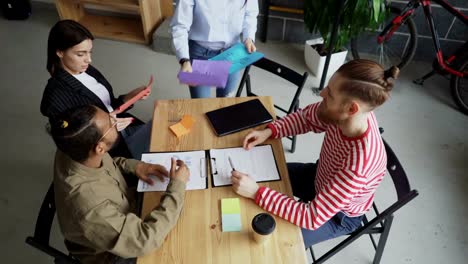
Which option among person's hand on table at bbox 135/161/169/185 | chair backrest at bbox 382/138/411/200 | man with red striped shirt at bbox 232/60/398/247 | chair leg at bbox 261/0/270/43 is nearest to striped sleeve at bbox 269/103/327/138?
man with red striped shirt at bbox 232/60/398/247

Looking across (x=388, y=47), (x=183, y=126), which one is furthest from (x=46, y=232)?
(x=388, y=47)

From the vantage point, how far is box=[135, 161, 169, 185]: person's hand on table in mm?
1271

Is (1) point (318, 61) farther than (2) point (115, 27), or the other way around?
(2) point (115, 27)

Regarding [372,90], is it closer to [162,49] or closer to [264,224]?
[264,224]

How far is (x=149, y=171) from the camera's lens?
1.29m

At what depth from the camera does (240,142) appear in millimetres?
1417

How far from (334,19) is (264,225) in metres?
2.00

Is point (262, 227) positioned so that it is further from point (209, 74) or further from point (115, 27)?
point (115, 27)

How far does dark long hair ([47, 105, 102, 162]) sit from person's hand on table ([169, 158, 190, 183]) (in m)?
0.29

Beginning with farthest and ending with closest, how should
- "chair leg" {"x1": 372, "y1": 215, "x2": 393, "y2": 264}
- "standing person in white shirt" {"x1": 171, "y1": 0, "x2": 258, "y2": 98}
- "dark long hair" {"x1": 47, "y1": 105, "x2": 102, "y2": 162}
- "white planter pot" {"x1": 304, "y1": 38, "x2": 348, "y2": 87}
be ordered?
"white planter pot" {"x1": 304, "y1": 38, "x2": 348, "y2": 87}, "standing person in white shirt" {"x1": 171, "y1": 0, "x2": 258, "y2": 98}, "chair leg" {"x1": 372, "y1": 215, "x2": 393, "y2": 264}, "dark long hair" {"x1": 47, "y1": 105, "x2": 102, "y2": 162}

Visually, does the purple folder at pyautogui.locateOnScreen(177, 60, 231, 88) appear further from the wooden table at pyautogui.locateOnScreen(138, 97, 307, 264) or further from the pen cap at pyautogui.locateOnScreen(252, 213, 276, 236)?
the pen cap at pyautogui.locateOnScreen(252, 213, 276, 236)

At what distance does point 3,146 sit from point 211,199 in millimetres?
2080

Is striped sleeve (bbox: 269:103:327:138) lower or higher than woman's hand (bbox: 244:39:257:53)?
lower

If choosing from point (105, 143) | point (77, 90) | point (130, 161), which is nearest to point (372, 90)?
point (105, 143)
